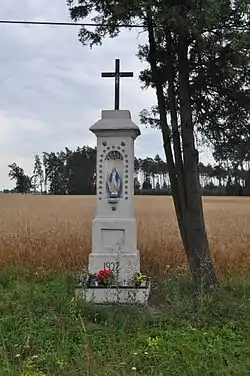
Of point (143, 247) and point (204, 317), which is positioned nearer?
point (204, 317)

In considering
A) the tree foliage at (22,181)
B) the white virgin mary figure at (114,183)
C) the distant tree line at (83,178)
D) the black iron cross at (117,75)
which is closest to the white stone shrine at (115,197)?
the white virgin mary figure at (114,183)

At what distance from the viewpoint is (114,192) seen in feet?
24.6

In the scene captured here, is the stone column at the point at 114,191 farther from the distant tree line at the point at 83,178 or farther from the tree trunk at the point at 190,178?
the distant tree line at the point at 83,178

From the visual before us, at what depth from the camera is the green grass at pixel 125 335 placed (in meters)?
4.27

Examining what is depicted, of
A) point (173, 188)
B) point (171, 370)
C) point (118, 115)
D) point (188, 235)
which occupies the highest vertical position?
point (118, 115)

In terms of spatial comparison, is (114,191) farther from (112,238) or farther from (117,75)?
(117,75)

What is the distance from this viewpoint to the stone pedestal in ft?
24.3

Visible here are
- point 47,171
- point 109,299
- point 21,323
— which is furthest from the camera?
point 47,171

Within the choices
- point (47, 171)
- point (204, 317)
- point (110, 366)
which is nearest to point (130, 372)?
point (110, 366)

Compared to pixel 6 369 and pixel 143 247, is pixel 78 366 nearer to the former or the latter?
pixel 6 369

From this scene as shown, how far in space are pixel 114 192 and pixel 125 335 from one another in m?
2.74

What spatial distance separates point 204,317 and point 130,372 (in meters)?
1.71

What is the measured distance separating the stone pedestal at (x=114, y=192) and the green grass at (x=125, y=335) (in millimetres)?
714

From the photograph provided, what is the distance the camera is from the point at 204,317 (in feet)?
18.6
